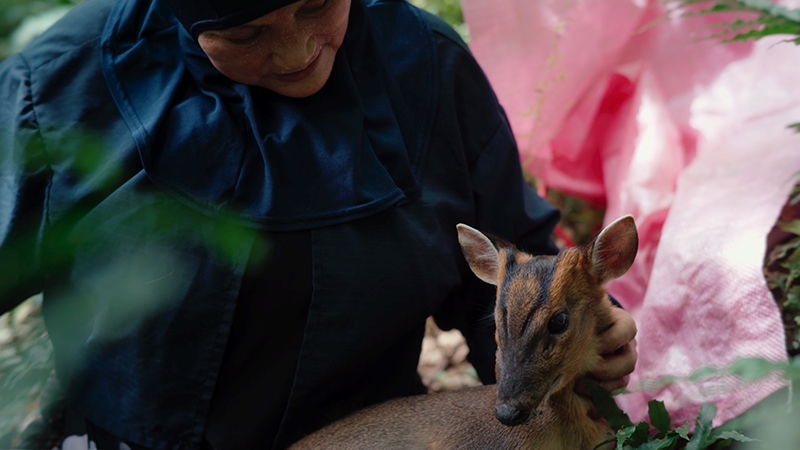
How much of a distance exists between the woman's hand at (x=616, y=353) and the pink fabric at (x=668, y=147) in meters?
0.33

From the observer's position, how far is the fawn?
7.01 ft

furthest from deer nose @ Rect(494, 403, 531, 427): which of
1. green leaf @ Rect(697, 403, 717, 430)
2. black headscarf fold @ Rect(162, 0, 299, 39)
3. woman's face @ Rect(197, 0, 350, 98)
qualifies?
black headscarf fold @ Rect(162, 0, 299, 39)

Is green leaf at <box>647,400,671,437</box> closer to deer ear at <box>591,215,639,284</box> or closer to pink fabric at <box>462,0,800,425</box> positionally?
pink fabric at <box>462,0,800,425</box>

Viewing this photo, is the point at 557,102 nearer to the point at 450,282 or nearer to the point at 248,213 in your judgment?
the point at 450,282

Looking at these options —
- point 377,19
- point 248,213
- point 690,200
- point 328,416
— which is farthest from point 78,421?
point 690,200

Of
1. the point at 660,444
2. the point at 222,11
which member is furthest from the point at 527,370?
the point at 222,11

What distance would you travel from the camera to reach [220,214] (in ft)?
7.71

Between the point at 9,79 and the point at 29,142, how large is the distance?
Result: 252mm

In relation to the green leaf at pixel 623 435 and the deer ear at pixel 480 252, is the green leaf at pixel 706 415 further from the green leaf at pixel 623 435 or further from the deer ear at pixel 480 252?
the deer ear at pixel 480 252

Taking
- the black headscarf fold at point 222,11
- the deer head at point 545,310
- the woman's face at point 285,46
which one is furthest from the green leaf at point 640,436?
the black headscarf fold at point 222,11

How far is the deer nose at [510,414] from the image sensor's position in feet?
6.78

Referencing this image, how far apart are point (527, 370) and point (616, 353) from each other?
1.65 ft

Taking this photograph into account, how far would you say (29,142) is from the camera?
240cm

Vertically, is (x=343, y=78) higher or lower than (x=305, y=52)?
lower
